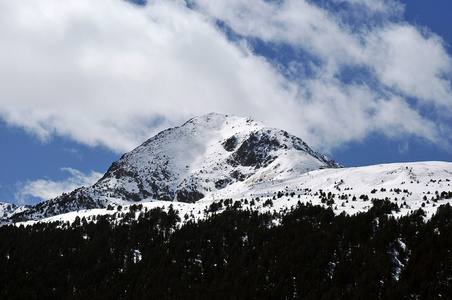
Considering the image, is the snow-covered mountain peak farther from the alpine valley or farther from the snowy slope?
the alpine valley

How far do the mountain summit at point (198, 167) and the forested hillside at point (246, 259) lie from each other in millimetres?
100284

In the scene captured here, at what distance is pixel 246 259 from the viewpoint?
1978 cm

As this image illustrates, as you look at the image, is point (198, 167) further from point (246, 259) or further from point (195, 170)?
point (246, 259)

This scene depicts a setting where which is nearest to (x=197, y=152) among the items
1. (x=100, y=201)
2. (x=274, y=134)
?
(x=274, y=134)

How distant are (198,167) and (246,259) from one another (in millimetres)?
152594

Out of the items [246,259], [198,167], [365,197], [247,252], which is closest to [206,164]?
[198,167]

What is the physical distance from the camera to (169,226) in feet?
83.8

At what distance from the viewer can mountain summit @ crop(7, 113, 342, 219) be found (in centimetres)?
13338

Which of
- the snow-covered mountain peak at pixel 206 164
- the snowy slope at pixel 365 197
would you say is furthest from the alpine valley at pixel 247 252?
the snow-covered mountain peak at pixel 206 164

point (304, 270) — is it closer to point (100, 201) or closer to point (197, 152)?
point (100, 201)

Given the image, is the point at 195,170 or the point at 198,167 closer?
the point at 195,170

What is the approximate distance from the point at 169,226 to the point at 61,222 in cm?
1293

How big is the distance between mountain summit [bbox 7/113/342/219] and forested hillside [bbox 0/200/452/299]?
329ft

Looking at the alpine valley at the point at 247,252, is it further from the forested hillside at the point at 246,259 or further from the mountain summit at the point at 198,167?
the mountain summit at the point at 198,167
